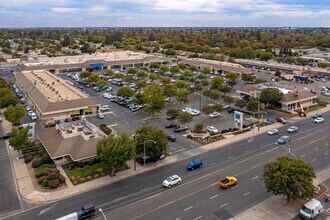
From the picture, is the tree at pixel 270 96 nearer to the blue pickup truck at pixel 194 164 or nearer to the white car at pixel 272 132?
the white car at pixel 272 132

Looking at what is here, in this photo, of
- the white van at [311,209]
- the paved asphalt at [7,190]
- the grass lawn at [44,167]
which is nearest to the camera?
the white van at [311,209]

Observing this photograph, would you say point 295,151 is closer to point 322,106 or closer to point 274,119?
point 274,119

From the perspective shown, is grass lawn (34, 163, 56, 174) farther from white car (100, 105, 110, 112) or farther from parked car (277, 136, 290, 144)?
parked car (277, 136, 290, 144)

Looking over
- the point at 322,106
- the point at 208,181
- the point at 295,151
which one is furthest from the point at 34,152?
the point at 322,106

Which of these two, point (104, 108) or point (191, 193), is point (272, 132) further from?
point (104, 108)

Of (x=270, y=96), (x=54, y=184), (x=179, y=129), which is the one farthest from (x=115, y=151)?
(x=270, y=96)

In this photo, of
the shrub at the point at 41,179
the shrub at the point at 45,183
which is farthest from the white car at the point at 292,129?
the shrub at the point at 41,179
